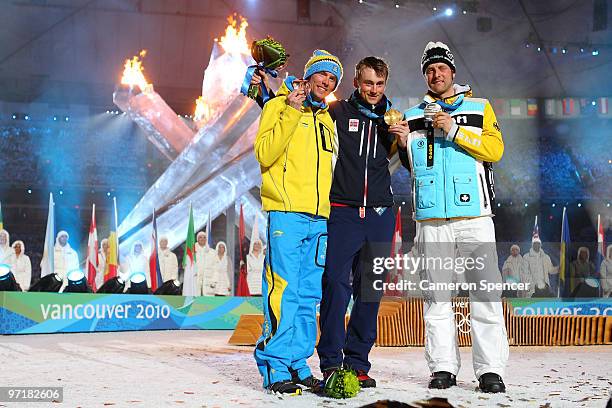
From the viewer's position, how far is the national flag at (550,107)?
62.3 ft

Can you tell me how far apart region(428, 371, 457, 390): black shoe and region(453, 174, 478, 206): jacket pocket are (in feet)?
3.02

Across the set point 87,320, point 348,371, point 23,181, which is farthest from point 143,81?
point 348,371

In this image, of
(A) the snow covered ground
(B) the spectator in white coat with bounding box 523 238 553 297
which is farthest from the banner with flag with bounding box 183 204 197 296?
(B) the spectator in white coat with bounding box 523 238 553 297

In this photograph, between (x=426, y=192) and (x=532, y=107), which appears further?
(x=532, y=107)

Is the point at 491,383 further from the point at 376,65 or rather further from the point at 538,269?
the point at 538,269

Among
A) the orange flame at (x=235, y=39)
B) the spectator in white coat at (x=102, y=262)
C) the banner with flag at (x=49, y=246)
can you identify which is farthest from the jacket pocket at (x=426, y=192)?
the orange flame at (x=235, y=39)

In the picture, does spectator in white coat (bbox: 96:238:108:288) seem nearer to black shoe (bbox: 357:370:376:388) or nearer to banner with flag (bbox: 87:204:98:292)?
banner with flag (bbox: 87:204:98:292)

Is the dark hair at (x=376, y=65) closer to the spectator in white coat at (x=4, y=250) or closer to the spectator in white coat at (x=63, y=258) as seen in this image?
the spectator in white coat at (x=4, y=250)

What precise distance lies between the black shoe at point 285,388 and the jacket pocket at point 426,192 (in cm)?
123

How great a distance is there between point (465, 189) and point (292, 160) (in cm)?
97

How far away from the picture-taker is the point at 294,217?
3.85 metres

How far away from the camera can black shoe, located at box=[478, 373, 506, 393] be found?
372 centimetres

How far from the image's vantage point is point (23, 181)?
695 inches

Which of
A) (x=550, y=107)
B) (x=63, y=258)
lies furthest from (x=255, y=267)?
(x=550, y=107)
